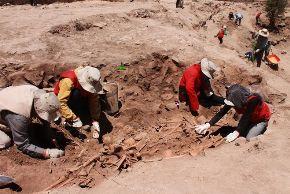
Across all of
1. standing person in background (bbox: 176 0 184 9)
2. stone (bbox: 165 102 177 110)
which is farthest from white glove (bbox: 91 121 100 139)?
standing person in background (bbox: 176 0 184 9)

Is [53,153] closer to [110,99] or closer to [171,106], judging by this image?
[110,99]

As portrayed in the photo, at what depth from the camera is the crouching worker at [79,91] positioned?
18.6 feet

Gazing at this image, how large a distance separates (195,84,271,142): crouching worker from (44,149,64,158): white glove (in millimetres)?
2281

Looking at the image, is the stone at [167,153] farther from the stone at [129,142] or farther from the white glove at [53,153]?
the white glove at [53,153]

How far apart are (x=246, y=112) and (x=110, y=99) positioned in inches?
91.9

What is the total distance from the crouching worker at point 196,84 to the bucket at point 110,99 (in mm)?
1306

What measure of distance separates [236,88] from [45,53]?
13.2 ft

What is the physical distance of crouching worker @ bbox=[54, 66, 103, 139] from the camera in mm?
5676

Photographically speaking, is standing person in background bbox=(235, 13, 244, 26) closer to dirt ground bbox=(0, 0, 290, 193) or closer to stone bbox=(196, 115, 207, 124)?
dirt ground bbox=(0, 0, 290, 193)

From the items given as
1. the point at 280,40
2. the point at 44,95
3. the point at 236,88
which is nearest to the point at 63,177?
the point at 44,95

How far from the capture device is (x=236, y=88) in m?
5.70

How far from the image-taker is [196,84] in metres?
7.04

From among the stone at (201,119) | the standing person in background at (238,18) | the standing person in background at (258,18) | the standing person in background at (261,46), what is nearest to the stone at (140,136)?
the stone at (201,119)

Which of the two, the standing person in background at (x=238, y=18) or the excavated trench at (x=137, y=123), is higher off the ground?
the excavated trench at (x=137, y=123)
